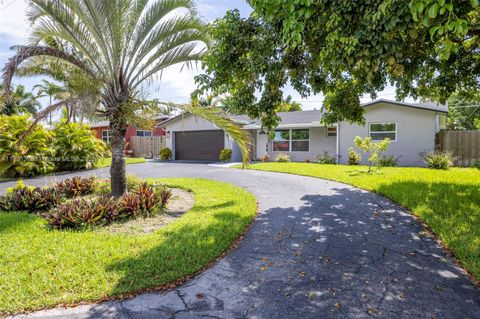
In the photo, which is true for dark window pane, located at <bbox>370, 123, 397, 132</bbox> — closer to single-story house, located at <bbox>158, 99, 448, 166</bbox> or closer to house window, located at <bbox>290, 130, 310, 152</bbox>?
single-story house, located at <bbox>158, 99, 448, 166</bbox>

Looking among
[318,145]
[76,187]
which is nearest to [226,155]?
[318,145]

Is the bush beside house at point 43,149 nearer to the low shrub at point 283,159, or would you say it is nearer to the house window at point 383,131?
the low shrub at point 283,159

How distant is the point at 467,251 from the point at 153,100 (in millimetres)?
7005

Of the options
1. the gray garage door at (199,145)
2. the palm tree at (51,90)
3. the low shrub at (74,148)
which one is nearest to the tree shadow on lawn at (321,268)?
the palm tree at (51,90)

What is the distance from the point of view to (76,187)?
27.9ft

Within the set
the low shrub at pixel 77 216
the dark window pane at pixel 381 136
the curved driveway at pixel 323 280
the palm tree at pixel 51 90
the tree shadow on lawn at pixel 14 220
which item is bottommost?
the curved driveway at pixel 323 280

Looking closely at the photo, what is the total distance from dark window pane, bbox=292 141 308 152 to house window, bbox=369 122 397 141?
13.9 ft

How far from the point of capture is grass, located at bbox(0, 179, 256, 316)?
3.31 m

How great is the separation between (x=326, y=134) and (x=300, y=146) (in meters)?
1.94

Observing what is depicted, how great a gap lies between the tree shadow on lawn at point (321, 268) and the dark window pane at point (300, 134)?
13.4 m

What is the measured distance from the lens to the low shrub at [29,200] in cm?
706

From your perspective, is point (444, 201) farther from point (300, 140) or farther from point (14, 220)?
point (300, 140)

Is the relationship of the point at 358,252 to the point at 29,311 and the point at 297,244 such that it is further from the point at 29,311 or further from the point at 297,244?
the point at 29,311

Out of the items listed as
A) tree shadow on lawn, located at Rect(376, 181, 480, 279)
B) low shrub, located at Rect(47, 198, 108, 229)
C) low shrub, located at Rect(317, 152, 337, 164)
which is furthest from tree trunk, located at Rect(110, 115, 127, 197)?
low shrub, located at Rect(317, 152, 337, 164)
